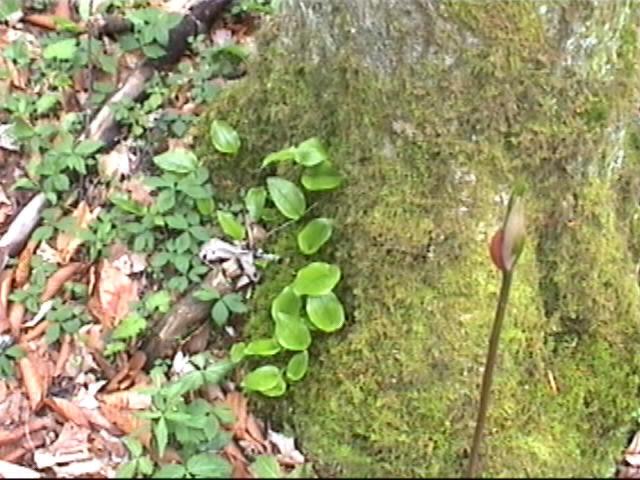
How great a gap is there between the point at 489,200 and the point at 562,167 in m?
0.22

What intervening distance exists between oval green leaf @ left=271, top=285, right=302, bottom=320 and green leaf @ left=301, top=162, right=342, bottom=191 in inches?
11.3

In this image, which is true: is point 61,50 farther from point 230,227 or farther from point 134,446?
point 134,446

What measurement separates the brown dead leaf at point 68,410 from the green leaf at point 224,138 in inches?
33.4

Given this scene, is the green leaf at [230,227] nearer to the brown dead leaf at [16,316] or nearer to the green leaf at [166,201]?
the green leaf at [166,201]

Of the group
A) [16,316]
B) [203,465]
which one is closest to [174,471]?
[203,465]

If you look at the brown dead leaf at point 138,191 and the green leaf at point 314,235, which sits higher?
the green leaf at point 314,235

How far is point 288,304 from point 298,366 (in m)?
0.17

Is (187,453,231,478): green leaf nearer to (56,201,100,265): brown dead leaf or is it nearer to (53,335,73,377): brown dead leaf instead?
(53,335,73,377): brown dead leaf

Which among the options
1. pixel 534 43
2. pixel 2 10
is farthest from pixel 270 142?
pixel 2 10

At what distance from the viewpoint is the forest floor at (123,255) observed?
3066mm

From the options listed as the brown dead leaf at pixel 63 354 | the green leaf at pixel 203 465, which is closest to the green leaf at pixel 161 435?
the green leaf at pixel 203 465

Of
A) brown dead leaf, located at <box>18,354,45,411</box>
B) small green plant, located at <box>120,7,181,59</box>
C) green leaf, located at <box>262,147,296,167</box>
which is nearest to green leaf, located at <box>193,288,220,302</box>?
green leaf, located at <box>262,147,296,167</box>

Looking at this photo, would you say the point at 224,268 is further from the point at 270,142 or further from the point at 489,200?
the point at 489,200

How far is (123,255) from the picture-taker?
11.4 feet
